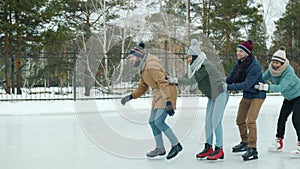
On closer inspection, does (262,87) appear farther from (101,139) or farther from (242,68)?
(101,139)

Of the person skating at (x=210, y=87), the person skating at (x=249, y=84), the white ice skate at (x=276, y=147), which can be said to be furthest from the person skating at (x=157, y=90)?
the white ice skate at (x=276, y=147)

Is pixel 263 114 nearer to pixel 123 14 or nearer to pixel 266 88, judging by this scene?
pixel 266 88

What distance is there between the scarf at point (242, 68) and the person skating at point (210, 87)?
0.24 meters

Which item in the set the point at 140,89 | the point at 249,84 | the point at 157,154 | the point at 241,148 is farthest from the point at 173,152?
the point at 249,84

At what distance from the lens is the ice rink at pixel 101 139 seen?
3.89m

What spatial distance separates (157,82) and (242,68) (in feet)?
3.24

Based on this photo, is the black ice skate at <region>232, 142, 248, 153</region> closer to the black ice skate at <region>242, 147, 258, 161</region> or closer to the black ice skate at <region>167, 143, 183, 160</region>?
the black ice skate at <region>242, 147, 258, 161</region>

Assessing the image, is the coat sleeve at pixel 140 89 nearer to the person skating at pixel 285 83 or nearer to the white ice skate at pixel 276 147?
the person skating at pixel 285 83

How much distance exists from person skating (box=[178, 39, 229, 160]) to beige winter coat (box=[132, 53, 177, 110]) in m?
0.16

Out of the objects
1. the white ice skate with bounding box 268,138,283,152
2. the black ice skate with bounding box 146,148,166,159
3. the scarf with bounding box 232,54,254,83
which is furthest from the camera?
the white ice skate with bounding box 268,138,283,152

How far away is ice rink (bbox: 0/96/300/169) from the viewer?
3.89 metres

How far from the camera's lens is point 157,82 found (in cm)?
368

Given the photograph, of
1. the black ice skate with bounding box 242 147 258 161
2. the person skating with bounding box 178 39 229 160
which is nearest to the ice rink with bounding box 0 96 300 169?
the black ice skate with bounding box 242 147 258 161

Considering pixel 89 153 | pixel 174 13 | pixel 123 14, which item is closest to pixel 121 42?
pixel 123 14
